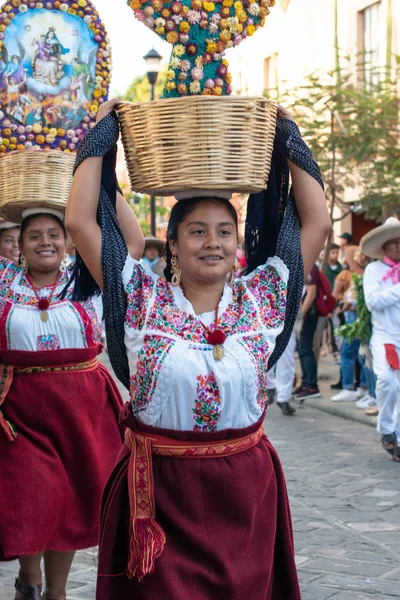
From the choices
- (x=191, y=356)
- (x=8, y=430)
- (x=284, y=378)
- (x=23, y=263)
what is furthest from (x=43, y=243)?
(x=284, y=378)

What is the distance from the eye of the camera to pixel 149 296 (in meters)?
3.79

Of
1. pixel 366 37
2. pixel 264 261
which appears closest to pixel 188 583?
pixel 264 261

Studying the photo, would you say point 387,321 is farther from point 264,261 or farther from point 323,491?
point 264,261

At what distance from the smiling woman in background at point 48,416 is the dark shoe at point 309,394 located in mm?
7664

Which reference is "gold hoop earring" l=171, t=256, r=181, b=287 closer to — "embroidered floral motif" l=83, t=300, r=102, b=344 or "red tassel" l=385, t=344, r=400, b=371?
"embroidered floral motif" l=83, t=300, r=102, b=344

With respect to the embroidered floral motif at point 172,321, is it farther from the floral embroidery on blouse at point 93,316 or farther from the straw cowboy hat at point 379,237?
the straw cowboy hat at point 379,237

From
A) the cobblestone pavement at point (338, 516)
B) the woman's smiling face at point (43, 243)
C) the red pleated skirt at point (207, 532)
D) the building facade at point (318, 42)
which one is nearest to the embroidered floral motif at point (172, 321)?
the red pleated skirt at point (207, 532)

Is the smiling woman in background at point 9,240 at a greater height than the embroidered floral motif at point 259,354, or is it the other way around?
the smiling woman in background at point 9,240

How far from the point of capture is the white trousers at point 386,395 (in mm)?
9211

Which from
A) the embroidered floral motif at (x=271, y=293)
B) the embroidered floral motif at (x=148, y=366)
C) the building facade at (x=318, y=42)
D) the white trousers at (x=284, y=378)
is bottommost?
the white trousers at (x=284, y=378)

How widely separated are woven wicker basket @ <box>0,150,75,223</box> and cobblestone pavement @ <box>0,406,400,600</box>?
2077 millimetres

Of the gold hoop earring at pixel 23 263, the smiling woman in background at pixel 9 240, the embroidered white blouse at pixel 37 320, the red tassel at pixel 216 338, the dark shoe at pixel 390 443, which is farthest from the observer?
the dark shoe at pixel 390 443

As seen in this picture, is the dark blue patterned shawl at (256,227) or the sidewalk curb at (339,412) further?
the sidewalk curb at (339,412)

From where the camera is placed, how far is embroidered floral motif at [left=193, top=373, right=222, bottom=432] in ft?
11.9
